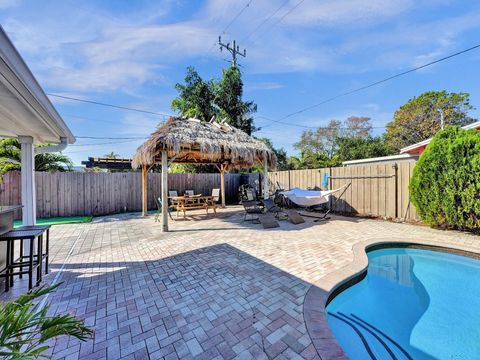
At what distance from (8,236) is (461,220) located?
8884 millimetres

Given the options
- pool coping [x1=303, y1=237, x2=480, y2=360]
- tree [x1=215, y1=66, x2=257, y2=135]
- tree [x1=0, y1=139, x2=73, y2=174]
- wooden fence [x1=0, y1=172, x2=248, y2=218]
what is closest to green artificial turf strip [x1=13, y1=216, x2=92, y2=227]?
wooden fence [x1=0, y1=172, x2=248, y2=218]

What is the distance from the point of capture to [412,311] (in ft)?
9.49

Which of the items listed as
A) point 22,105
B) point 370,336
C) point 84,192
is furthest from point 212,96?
point 370,336

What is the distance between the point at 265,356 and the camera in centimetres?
181

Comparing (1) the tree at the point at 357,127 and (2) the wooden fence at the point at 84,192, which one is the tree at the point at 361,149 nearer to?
(1) the tree at the point at 357,127

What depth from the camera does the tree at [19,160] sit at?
24.4 feet

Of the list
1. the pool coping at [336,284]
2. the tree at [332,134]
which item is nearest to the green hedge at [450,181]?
the pool coping at [336,284]

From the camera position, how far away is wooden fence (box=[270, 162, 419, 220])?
274 inches

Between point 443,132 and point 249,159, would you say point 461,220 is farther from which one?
point 249,159

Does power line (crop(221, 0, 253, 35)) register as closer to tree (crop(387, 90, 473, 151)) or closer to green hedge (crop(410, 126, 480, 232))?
green hedge (crop(410, 126, 480, 232))

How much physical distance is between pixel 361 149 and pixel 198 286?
877 inches

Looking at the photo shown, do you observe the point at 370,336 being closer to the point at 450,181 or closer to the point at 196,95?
the point at 450,181

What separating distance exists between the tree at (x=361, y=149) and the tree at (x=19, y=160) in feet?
71.5

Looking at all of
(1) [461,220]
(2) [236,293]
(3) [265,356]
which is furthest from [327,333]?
(1) [461,220]
